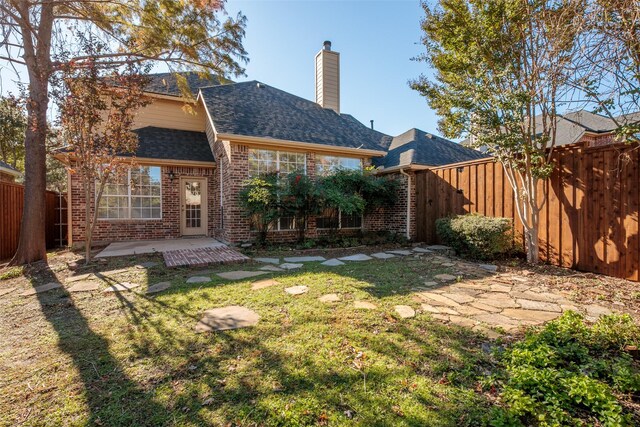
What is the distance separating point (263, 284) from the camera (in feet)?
15.1

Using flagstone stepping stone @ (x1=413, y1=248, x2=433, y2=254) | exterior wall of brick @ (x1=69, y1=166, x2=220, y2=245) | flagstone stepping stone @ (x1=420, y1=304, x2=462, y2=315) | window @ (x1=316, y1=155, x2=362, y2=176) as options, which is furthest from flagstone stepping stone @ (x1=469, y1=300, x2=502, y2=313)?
exterior wall of brick @ (x1=69, y1=166, x2=220, y2=245)

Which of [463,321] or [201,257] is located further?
[201,257]

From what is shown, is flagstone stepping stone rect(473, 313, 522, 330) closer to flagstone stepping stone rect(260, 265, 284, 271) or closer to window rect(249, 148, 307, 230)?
flagstone stepping stone rect(260, 265, 284, 271)

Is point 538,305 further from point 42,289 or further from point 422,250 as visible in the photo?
point 42,289

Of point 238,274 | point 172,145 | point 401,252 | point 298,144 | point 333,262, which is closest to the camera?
point 238,274

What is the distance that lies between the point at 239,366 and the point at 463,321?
7.58 ft

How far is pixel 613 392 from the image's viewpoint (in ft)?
6.29

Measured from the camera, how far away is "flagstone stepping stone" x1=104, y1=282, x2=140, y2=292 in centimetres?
447

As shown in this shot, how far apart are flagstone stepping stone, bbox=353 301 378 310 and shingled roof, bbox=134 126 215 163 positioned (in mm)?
8191

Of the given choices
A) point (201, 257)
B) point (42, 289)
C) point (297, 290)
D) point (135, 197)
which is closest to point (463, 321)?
point (297, 290)

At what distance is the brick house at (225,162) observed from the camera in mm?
8703

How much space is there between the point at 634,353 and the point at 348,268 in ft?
12.8

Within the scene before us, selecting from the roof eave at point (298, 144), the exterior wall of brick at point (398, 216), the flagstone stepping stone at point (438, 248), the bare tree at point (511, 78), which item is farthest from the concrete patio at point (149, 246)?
the bare tree at point (511, 78)

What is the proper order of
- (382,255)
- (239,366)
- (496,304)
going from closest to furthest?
(239,366), (496,304), (382,255)
